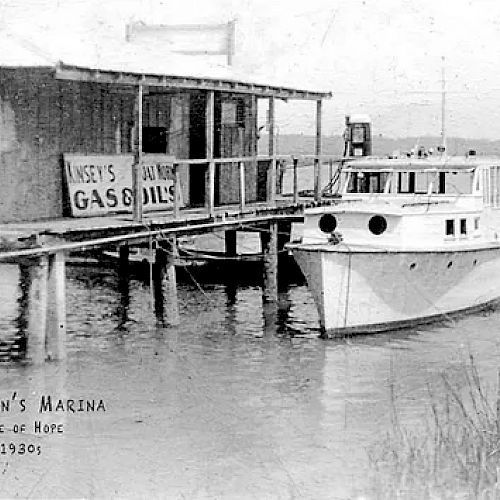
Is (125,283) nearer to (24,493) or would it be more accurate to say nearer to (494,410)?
(494,410)

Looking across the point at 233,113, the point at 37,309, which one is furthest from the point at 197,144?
the point at 37,309

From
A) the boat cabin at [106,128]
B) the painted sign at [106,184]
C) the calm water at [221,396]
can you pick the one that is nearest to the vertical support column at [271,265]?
the calm water at [221,396]

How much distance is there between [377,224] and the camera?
20.3 m

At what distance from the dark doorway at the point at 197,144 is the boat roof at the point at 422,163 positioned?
300cm

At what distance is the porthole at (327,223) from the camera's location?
20.8 metres

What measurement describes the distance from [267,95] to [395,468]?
12228mm

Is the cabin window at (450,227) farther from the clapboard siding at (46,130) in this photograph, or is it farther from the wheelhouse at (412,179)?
the clapboard siding at (46,130)

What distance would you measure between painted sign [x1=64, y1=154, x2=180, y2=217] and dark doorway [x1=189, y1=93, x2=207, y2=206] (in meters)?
1.89

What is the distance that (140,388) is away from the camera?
16.0 m

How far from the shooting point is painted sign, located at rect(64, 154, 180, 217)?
63.7ft

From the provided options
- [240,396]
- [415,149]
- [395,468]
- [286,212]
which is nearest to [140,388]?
[240,396]

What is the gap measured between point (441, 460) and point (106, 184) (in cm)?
1061

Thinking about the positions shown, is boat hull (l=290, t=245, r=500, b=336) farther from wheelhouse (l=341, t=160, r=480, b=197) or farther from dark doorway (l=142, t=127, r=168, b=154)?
dark doorway (l=142, t=127, r=168, b=154)

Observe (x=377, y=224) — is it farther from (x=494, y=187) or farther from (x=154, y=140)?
(x=154, y=140)
